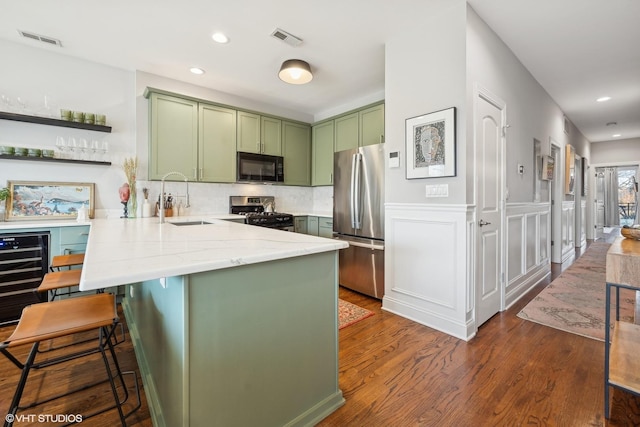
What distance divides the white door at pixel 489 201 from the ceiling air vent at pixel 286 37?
172 centimetres

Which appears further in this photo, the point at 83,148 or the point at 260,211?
the point at 260,211

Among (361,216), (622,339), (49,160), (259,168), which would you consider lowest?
(622,339)

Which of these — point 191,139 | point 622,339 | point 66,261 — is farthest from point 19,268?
point 622,339

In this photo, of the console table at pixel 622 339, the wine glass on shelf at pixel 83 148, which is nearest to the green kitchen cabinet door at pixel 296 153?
the wine glass on shelf at pixel 83 148

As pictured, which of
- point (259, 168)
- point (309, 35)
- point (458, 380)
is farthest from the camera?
point (259, 168)

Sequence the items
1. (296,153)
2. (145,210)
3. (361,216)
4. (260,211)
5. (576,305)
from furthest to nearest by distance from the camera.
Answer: (296,153) → (260,211) → (145,210) → (361,216) → (576,305)

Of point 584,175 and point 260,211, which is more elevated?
point 584,175

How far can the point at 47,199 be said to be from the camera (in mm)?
2924

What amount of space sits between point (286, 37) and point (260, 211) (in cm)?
251

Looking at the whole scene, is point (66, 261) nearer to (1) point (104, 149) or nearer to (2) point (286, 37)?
(1) point (104, 149)

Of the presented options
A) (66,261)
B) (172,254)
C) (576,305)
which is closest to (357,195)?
(172,254)

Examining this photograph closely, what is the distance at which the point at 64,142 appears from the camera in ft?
9.75

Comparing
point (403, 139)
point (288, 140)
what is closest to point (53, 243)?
point (288, 140)

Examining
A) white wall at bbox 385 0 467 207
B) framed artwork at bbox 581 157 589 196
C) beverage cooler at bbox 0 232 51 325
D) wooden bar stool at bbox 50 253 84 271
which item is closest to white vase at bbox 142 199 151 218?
beverage cooler at bbox 0 232 51 325
